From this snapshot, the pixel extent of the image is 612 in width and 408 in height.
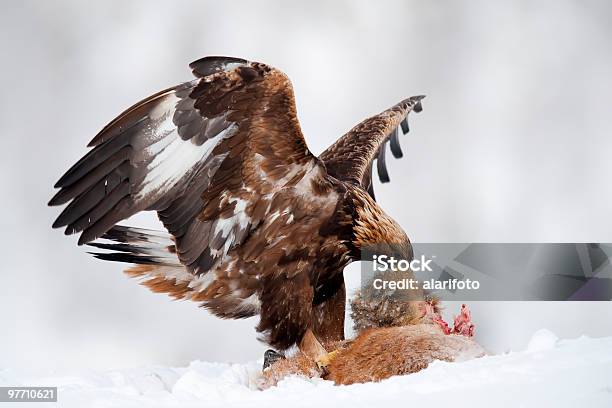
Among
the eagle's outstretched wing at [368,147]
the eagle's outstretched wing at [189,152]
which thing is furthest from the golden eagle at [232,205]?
Answer: the eagle's outstretched wing at [368,147]

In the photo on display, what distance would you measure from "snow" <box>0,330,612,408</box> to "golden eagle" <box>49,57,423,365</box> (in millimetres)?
325

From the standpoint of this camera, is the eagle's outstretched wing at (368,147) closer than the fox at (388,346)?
No

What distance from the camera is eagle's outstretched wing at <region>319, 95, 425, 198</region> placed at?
10.3 ft

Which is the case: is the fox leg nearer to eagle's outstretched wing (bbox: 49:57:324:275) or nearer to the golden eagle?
the golden eagle

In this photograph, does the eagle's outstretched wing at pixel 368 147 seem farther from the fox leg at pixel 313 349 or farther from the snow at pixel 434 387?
the snow at pixel 434 387

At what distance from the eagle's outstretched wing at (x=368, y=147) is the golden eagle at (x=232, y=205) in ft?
1.06

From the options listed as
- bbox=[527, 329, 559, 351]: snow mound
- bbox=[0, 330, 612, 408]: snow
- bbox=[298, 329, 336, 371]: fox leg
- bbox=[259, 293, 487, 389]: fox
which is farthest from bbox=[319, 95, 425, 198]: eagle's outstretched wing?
bbox=[527, 329, 559, 351]: snow mound

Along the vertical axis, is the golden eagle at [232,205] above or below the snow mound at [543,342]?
above

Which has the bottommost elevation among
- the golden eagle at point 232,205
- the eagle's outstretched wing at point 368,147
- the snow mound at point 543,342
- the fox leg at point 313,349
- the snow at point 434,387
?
the snow at point 434,387

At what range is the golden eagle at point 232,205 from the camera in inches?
90.0

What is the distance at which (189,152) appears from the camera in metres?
2.35

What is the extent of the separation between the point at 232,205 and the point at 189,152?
233 mm

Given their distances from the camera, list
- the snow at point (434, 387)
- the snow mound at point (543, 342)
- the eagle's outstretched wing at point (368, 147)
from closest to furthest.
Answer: the snow at point (434, 387) < the snow mound at point (543, 342) < the eagle's outstretched wing at point (368, 147)

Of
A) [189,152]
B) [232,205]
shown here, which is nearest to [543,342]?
[232,205]
